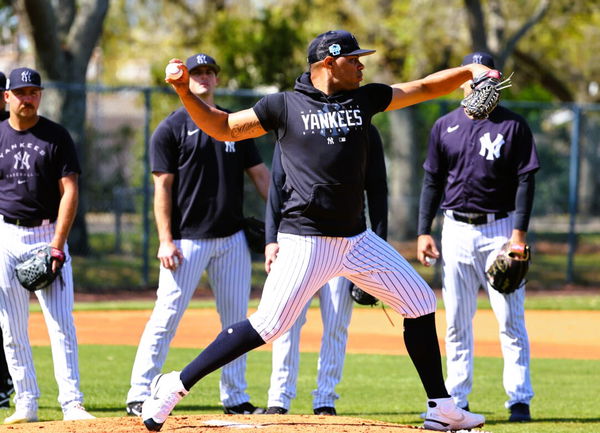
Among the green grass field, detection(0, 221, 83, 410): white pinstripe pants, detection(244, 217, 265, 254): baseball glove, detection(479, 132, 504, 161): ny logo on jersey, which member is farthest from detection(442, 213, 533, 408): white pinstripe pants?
detection(0, 221, 83, 410): white pinstripe pants

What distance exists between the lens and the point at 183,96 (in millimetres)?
5180

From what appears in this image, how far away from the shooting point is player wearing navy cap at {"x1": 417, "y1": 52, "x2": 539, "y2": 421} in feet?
23.0

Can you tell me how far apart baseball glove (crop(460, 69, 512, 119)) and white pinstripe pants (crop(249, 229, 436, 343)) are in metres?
0.87

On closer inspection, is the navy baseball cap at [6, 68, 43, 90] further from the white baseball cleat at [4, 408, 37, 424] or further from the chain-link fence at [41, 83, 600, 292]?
the chain-link fence at [41, 83, 600, 292]

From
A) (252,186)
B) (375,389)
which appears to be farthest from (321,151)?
(252,186)

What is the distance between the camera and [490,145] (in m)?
7.05

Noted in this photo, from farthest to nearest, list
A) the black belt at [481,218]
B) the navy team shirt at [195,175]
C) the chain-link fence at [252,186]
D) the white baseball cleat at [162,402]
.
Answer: the chain-link fence at [252,186] → the black belt at [481,218] → the navy team shirt at [195,175] → the white baseball cleat at [162,402]

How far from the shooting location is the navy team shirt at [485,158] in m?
7.02

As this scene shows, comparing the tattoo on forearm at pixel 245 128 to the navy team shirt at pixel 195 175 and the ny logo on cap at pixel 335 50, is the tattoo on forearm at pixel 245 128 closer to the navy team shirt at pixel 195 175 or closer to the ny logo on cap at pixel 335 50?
the ny logo on cap at pixel 335 50

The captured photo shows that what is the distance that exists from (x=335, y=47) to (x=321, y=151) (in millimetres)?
542

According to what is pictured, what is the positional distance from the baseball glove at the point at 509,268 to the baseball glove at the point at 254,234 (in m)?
1.57

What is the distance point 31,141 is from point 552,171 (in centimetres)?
1311

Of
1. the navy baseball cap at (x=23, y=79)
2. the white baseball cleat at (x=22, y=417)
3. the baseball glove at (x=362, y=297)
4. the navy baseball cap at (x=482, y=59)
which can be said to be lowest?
the white baseball cleat at (x=22, y=417)

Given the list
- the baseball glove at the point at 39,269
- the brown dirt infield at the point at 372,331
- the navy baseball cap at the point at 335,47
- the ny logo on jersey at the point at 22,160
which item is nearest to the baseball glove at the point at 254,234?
the baseball glove at the point at 39,269
